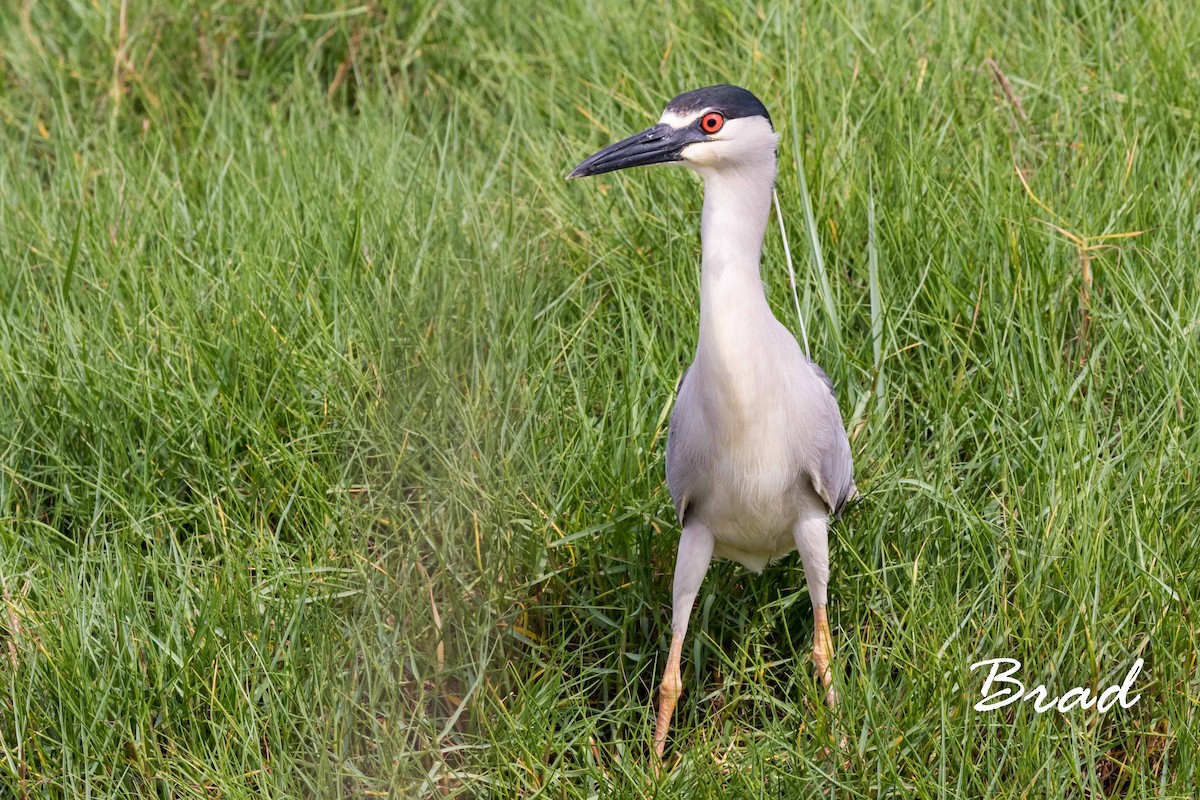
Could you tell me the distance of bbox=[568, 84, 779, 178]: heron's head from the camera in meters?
2.79

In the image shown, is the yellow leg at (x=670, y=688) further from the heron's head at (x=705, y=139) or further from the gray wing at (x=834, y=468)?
the heron's head at (x=705, y=139)

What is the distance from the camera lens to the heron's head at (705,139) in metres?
2.79

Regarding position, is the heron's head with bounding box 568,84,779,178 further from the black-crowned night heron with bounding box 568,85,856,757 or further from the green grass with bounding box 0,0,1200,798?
the green grass with bounding box 0,0,1200,798

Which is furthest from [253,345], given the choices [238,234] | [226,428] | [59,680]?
[59,680]

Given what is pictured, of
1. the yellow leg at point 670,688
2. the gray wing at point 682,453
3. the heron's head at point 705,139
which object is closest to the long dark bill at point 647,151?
the heron's head at point 705,139

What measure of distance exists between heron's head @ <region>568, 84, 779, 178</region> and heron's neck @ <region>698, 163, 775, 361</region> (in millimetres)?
42

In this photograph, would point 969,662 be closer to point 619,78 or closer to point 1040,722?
point 1040,722

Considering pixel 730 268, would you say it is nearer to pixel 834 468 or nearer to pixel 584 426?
pixel 834 468

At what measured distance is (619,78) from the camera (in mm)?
4574

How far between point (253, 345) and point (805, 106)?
182 cm

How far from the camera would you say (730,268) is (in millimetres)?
2738

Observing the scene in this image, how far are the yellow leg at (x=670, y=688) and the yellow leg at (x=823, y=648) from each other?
1.00 ft

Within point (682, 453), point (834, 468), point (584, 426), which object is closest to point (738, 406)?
point (682, 453)

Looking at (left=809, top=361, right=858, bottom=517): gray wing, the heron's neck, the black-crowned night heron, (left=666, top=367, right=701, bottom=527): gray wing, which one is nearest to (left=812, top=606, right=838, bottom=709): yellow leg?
the black-crowned night heron
